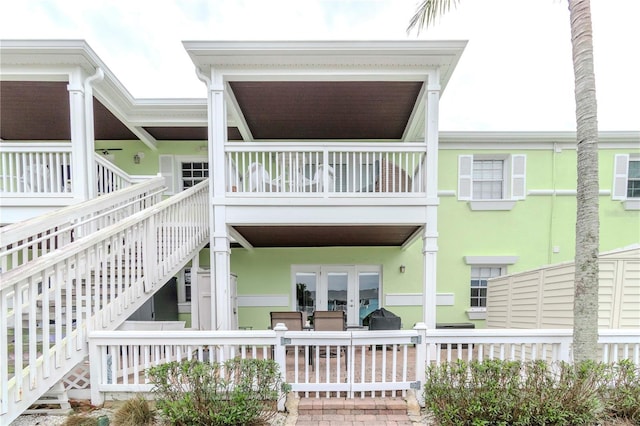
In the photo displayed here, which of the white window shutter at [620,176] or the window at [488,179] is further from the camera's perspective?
the window at [488,179]

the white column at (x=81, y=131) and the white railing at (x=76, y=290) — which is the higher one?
the white column at (x=81, y=131)

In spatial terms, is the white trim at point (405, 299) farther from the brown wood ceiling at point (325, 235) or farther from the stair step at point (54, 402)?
the stair step at point (54, 402)

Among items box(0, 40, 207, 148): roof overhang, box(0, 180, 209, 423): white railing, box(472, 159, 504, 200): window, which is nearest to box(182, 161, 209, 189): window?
box(0, 40, 207, 148): roof overhang

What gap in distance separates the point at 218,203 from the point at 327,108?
9.56ft

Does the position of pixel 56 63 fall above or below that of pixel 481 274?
above

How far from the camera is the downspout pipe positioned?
534 centimetres

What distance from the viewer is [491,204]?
771 centimetres

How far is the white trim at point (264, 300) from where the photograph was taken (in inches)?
297

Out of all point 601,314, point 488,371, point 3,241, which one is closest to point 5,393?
point 3,241

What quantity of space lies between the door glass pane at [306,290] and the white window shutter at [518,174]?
566 cm

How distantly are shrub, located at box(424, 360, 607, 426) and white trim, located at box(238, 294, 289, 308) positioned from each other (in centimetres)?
465

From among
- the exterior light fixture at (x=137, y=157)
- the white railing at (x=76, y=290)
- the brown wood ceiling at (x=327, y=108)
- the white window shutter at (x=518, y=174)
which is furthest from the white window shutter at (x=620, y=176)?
the exterior light fixture at (x=137, y=157)

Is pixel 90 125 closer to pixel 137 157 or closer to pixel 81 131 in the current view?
pixel 81 131

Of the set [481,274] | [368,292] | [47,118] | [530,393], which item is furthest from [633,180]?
[47,118]
